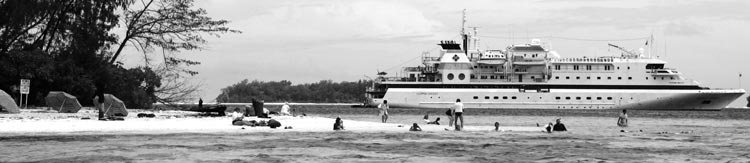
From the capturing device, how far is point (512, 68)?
279 feet

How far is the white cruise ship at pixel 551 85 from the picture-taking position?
83688 millimetres

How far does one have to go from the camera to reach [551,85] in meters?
84.7

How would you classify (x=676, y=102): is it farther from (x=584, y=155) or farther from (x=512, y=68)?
(x=584, y=155)

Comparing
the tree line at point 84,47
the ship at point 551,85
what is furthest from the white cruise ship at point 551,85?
the tree line at point 84,47

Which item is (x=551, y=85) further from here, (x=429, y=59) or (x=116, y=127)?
(x=116, y=127)

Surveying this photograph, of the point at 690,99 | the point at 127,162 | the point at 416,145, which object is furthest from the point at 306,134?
the point at 690,99

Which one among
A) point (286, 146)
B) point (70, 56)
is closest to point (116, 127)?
point (286, 146)

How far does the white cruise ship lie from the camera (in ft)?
275

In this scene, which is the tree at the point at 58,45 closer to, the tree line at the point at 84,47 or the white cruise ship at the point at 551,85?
the tree line at the point at 84,47

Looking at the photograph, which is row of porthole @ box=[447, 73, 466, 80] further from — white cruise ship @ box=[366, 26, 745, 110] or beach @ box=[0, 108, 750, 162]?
beach @ box=[0, 108, 750, 162]

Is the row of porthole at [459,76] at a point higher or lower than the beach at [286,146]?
higher

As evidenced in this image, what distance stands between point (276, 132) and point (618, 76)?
6656 centimetres

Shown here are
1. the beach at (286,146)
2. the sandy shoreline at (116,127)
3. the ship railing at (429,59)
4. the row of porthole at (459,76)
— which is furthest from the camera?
the ship railing at (429,59)

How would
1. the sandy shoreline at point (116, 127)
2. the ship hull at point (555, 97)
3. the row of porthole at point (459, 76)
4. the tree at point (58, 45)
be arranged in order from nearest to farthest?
the sandy shoreline at point (116, 127) < the tree at point (58, 45) < the ship hull at point (555, 97) < the row of porthole at point (459, 76)
